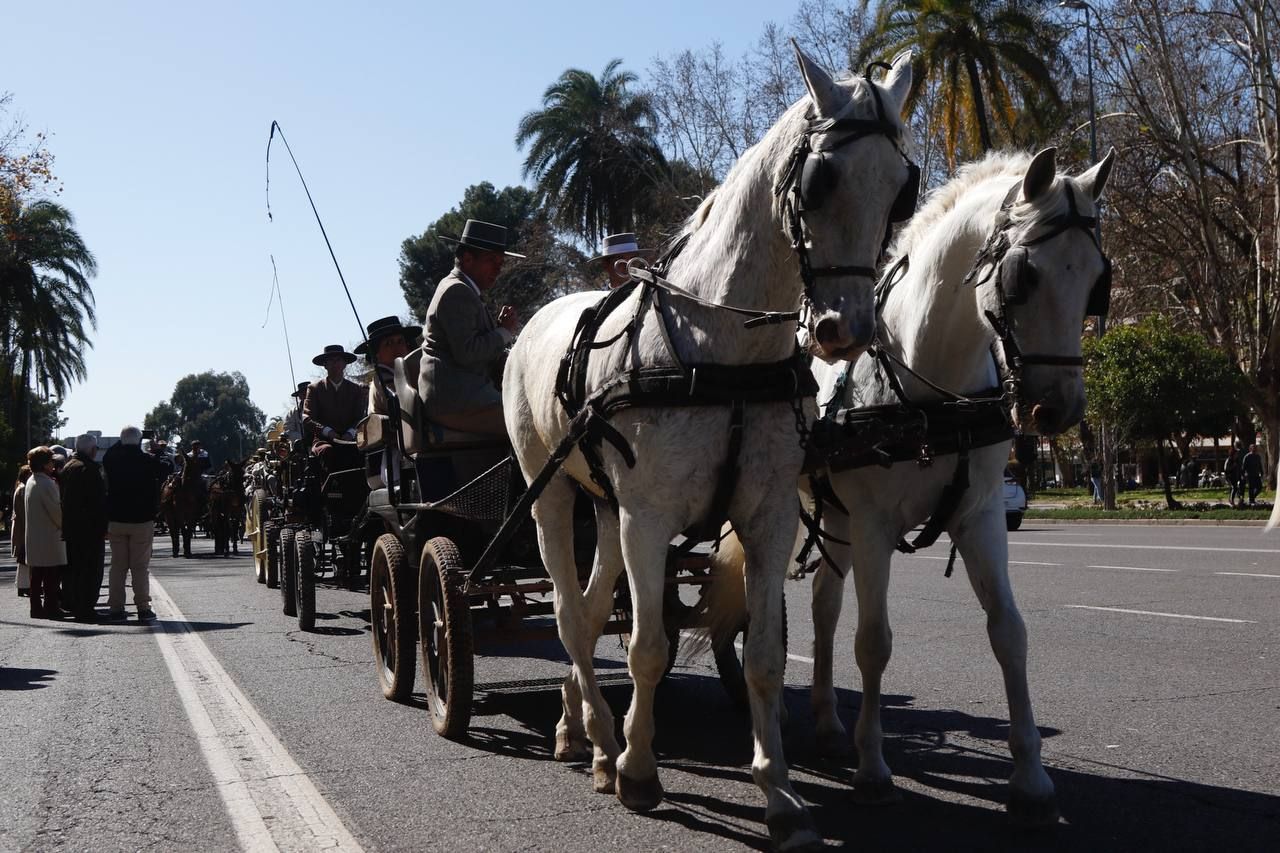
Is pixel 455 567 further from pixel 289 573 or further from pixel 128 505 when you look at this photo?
pixel 128 505

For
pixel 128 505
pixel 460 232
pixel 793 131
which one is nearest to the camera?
pixel 793 131

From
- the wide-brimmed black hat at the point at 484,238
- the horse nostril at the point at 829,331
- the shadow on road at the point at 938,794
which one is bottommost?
the shadow on road at the point at 938,794

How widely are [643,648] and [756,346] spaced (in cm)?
119

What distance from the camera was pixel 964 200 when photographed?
17.9 ft

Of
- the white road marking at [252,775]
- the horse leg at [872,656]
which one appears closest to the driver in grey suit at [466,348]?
the white road marking at [252,775]

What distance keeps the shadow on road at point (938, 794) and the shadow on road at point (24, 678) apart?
13.0 ft

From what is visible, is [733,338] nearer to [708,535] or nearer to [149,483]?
[708,535]

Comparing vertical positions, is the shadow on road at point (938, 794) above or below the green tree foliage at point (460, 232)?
below

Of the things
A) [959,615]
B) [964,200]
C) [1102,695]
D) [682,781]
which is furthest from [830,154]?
[959,615]

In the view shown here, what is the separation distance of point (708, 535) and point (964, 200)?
5.57ft

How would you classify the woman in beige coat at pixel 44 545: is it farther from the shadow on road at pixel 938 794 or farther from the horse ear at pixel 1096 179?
the horse ear at pixel 1096 179

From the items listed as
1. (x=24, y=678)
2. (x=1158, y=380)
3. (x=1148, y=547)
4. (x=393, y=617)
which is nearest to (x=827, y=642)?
(x=393, y=617)

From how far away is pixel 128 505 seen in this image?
1565 centimetres

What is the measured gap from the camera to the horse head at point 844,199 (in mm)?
4301
